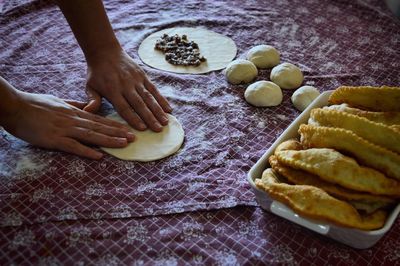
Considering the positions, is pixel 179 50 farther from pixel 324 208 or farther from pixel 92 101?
pixel 324 208

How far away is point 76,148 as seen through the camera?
102cm

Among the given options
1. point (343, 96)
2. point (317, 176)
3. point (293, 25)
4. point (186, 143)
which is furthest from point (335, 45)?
point (317, 176)

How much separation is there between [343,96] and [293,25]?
0.84 m

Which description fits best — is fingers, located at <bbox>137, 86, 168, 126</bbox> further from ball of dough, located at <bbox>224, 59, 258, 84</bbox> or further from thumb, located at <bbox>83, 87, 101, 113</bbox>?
ball of dough, located at <bbox>224, 59, 258, 84</bbox>

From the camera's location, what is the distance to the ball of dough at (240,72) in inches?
52.1

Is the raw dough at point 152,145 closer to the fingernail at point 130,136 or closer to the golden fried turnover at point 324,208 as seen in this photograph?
the fingernail at point 130,136

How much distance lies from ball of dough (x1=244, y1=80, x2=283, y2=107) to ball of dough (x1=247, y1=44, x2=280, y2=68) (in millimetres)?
164

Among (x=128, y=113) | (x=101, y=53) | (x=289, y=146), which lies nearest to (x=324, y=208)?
(x=289, y=146)

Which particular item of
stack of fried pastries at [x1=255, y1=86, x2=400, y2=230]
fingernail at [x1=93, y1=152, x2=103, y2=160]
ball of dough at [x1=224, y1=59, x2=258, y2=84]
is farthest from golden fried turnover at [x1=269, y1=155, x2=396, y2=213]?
ball of dough at [x1=224, y1=59, x2=258, y2=84]

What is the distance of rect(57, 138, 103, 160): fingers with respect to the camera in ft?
3.34

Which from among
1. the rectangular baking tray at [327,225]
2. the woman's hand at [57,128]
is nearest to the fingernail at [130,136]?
the woman's hand at [57,128]

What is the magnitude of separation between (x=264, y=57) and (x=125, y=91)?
0.52 meters

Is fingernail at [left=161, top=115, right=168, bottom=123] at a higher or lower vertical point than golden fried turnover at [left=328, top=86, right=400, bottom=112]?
lower

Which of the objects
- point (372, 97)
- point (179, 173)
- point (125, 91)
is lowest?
point (179, 173)
